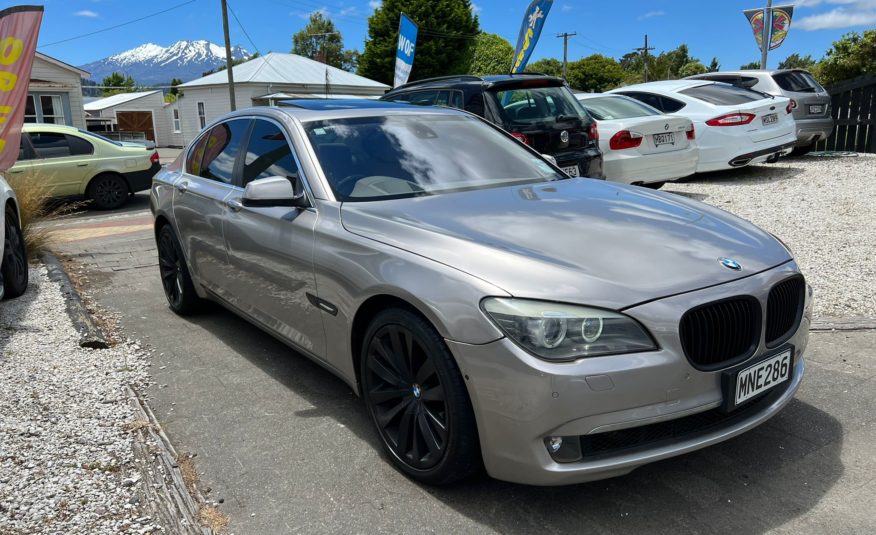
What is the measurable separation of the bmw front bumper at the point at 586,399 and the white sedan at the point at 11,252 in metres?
4.81

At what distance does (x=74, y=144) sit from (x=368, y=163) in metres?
10.9

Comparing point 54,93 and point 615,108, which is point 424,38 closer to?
point 54,93

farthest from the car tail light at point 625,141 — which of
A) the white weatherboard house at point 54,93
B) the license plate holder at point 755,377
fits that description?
the white weatherboard house at point 54,93

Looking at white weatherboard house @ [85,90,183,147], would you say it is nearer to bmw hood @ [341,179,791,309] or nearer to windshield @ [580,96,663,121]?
windshield @ [580,96,663,121]

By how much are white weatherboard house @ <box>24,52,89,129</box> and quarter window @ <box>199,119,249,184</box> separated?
2805cm

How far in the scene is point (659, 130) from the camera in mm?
9148

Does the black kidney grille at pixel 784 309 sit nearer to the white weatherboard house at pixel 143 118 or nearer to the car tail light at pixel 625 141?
the car tail light at pixel 625 141

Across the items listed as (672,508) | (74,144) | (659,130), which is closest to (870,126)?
(659,130)

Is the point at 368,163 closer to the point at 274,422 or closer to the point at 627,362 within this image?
the point at 274,422

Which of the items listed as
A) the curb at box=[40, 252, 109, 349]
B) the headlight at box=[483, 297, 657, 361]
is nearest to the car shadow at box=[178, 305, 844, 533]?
the headlight at box=[483, 297, 657, 361]

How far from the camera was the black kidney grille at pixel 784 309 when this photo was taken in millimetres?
2865

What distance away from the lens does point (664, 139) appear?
30.2 feet

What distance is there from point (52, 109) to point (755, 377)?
33076mm

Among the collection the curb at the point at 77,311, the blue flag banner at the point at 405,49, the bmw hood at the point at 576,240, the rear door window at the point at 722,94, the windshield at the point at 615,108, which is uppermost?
the blue flag banner at the point at 405,49
